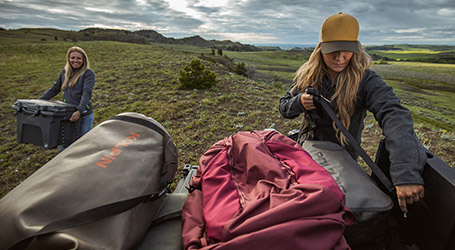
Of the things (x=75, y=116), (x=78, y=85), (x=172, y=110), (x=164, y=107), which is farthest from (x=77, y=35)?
(x=75, y=116)

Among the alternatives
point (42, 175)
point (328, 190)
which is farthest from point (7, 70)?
point (328, 190)

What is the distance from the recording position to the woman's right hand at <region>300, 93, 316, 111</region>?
7.31 ft

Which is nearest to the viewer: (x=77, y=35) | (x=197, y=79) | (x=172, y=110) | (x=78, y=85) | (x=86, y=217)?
(x=86, y=217)

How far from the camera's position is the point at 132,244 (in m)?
1.45

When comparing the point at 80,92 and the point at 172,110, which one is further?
the point at 172,110

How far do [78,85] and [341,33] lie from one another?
4.82 meters

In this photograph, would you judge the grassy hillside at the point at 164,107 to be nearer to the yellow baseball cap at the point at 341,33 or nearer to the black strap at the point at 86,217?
the black strap at the point at 86,217

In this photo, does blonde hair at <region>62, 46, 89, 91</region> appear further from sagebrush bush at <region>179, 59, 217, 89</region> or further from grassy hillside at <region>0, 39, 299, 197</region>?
sagebrush bush at <region>179, 59, 217, 89</region>

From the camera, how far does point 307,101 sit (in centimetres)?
225

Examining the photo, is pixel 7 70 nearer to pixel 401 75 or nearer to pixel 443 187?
pixel 443 187

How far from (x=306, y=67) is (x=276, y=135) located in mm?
1031

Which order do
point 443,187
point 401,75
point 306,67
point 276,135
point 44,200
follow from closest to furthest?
point 44,200, point 443,187, point 276,135, point 306,67, point 401,75

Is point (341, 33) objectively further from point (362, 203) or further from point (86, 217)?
point (86, 217)

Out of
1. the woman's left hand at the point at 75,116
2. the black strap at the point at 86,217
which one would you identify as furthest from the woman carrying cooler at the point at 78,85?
the black strap at the point at 86,217
